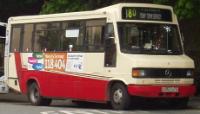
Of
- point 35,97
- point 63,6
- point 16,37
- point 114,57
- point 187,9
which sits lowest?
point 35,97

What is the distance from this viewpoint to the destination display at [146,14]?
19.0 metres

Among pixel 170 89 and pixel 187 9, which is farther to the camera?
pixel 187 9

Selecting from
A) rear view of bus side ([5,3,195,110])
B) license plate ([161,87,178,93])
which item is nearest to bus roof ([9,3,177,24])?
rear view of bus side ([5,3,195,110])

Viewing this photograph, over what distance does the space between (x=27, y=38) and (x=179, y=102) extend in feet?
21.0

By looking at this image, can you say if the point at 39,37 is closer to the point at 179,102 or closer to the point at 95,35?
the point at 95,35

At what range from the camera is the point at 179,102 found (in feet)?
65.0

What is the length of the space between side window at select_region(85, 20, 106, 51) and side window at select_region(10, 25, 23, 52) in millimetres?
4302

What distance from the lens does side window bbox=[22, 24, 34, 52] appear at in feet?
74.9

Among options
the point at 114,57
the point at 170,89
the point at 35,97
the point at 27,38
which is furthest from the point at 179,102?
the point at 27,38

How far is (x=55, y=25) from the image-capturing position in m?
21.7

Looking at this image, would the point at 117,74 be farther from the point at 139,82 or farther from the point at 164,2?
the point at 164,2

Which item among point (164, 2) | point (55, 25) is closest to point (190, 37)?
point (164, 2)

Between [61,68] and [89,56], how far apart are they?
5.59 feet

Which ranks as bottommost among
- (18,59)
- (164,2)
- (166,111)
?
(166,111)
